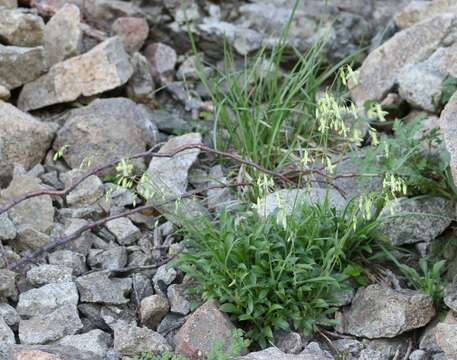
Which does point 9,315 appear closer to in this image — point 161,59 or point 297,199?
point 297,199

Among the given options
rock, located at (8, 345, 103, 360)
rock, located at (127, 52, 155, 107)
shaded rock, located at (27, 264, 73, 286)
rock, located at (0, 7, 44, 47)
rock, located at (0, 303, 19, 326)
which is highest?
rock, located at (0, 7, 44, 47)

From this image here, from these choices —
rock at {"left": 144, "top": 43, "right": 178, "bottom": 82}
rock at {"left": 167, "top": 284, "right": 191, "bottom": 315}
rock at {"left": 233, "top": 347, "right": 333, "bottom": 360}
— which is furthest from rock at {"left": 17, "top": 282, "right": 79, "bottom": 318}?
rock at {"left": 144, "top": 43, "right": 178, "bottom": 82}

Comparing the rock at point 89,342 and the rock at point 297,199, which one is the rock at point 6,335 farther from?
the rock at point 297,199

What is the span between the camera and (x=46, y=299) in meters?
3.70

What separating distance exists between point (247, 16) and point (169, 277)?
2575 millimetres

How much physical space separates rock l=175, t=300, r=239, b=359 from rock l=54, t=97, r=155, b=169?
124 centimetres

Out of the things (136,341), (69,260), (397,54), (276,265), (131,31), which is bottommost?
(69,260)

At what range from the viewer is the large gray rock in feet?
15.0

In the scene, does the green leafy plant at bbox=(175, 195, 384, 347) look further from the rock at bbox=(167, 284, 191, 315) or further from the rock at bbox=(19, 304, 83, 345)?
the rock at bbox=(19, 304, 83, 345)

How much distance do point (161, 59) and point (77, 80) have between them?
714 millimetres

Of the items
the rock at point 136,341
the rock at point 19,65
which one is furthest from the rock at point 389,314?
the rock at point 19,65

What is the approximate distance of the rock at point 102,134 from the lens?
4684 mm

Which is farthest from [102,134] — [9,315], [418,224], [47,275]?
[418,224]

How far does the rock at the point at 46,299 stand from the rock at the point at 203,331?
1.60 ft
